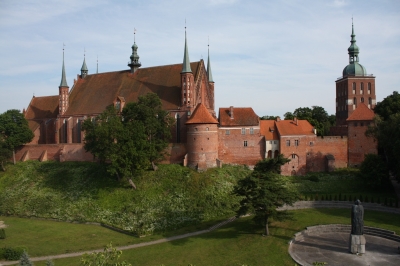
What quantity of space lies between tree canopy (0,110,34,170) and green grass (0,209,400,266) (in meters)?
19.5

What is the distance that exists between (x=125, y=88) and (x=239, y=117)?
19030mm

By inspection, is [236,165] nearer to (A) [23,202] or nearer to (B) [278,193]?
(B) [278,193]

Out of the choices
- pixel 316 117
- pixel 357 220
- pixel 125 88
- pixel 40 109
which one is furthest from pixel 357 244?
pixel 316 117

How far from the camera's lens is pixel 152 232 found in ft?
122

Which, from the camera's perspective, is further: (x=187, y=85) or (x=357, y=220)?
(x=187, y=85)

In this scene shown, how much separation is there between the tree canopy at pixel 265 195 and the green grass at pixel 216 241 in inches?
73.7

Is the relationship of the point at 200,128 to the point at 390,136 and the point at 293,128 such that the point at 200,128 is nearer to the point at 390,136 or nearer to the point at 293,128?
the point at 293,128

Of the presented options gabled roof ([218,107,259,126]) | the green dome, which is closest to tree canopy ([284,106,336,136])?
the green dome

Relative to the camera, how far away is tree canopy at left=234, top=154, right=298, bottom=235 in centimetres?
3247

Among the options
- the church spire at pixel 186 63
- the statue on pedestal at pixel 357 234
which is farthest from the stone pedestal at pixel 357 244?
the church spire at pixel 186 63

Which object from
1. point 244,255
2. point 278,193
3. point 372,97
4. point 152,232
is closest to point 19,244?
point 152,232

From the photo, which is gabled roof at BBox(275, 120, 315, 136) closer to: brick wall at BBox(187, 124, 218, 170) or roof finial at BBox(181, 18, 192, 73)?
brick wall at BBox(187, 124, 218, 170)

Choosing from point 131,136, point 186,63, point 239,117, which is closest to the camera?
point 131,136

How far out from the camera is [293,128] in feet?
172
